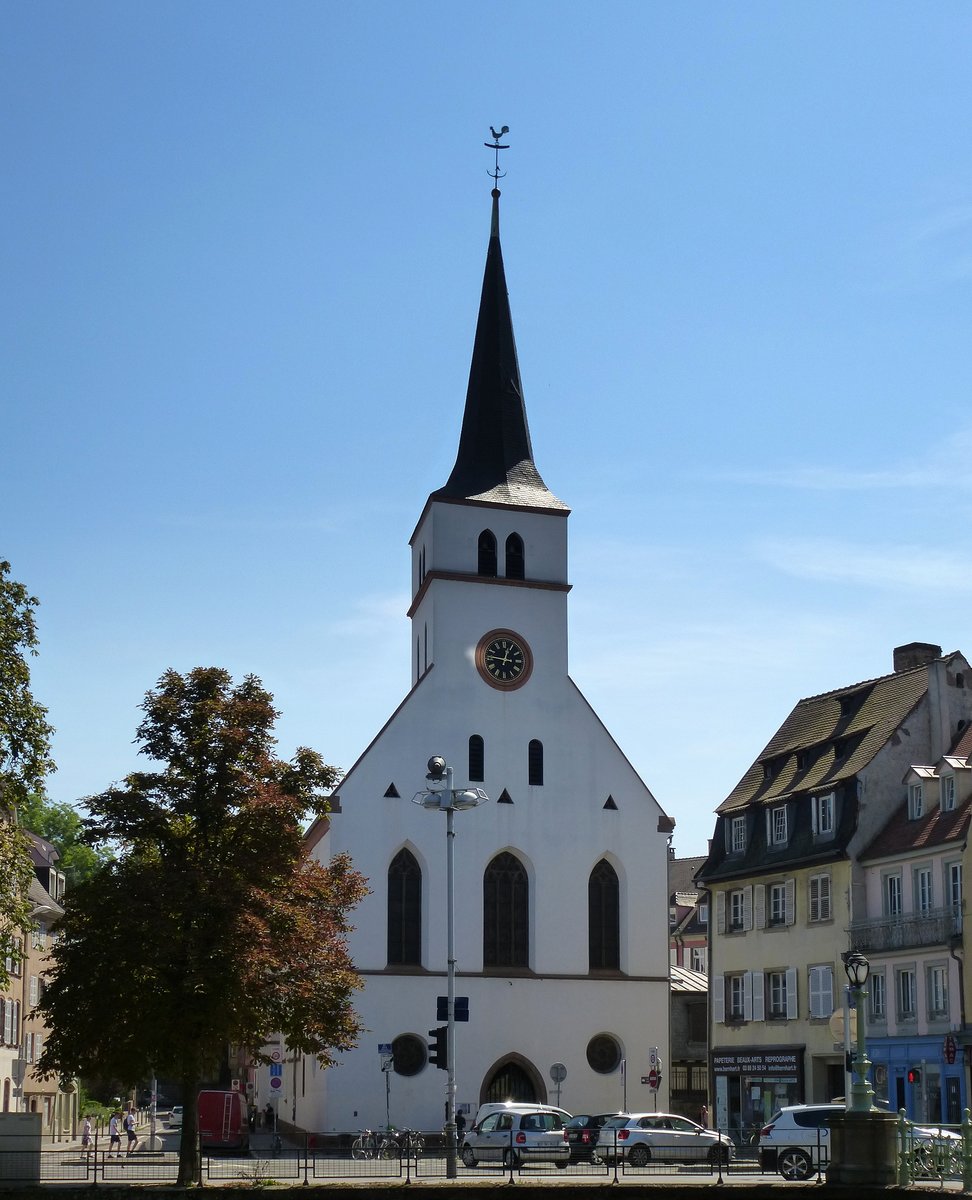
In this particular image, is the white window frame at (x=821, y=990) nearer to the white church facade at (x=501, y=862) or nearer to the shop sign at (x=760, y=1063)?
the shop sign at (x=760, y=1063)

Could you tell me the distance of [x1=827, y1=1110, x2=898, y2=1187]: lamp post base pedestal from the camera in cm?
2706

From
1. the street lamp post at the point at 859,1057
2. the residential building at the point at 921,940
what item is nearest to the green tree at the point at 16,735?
the street lamp post at the point at 859,1057

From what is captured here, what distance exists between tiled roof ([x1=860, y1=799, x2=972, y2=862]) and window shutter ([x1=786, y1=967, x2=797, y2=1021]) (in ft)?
15.8

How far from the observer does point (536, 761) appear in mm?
58844

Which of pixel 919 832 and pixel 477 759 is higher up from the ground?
pixel 477 759

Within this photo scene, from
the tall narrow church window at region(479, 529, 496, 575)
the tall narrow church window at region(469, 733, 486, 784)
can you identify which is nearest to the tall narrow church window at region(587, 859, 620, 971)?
the tall narrow church window at region(469, 733, 486, 784)

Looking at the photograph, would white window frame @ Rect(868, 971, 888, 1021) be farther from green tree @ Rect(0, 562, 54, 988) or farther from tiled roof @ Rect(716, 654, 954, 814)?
green tree @ Rect(0, 562, 54, 988)

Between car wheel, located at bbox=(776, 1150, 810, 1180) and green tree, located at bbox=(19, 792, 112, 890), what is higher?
green tree, located at bbox=(19, 792, 112, 890)

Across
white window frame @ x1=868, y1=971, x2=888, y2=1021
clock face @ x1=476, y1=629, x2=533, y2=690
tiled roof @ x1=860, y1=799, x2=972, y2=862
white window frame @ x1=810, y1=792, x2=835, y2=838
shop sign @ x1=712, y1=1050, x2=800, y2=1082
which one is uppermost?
clock face @ x1=476, y1=629, x2=533, y2=690

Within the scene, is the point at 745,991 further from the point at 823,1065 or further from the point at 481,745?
the point at 481,745

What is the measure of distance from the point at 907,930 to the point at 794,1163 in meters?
10.7

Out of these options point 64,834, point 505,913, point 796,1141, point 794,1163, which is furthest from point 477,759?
point 64,834

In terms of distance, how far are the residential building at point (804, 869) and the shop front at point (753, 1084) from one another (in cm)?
5

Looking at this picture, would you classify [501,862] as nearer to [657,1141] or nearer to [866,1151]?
[657,1141]
